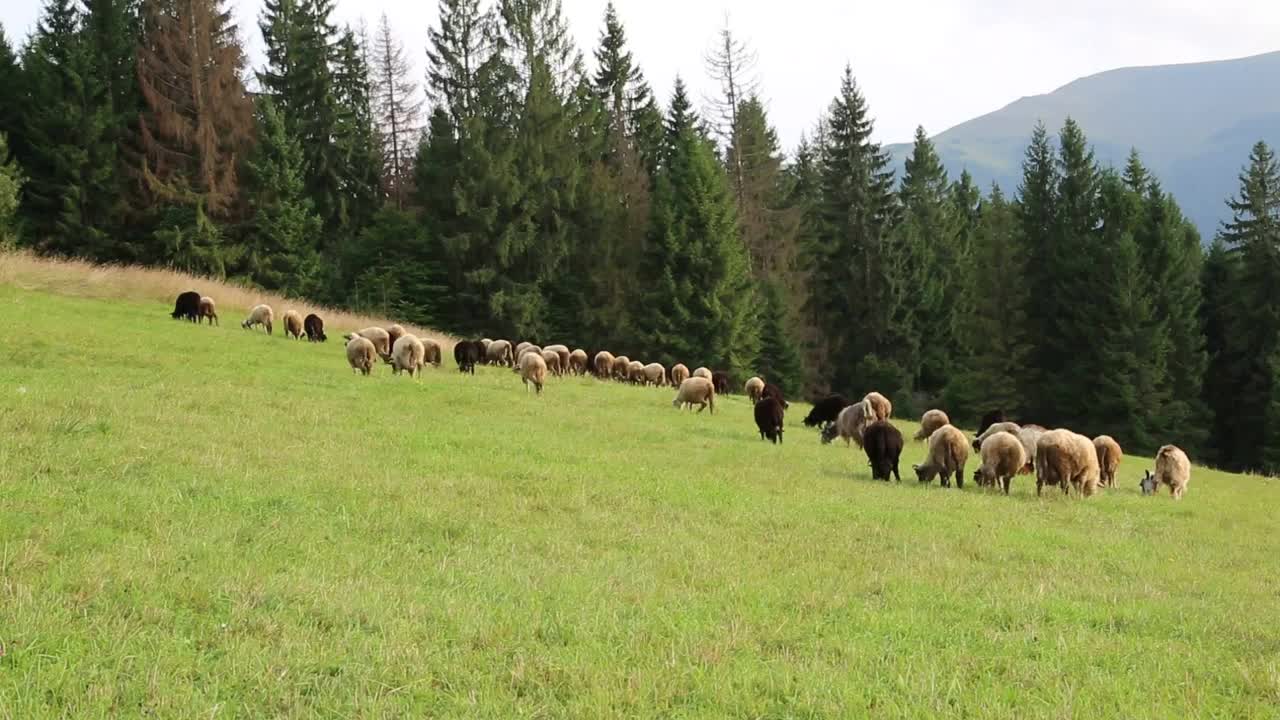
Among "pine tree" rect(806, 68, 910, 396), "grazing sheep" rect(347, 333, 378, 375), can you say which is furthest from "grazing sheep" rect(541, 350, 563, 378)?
"pine tree" rect(806, 68, 910, 396)

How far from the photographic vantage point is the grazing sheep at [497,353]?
31188mm

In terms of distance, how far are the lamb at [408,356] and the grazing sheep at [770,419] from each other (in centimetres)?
926

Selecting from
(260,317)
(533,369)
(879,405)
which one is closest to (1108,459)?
(879,405)

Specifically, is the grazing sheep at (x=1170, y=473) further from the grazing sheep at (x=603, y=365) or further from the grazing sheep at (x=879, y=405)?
the grazing sheep at (x=603, y=365)

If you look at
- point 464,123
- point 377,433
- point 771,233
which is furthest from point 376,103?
point 377,433

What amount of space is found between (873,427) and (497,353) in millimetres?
19074

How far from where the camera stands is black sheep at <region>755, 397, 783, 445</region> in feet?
59.5

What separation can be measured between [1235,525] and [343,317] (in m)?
30.8

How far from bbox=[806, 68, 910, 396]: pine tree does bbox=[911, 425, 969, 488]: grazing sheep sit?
4111 centimetres

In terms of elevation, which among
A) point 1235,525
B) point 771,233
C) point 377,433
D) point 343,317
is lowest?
point 1235,525

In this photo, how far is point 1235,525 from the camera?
43.8 ft

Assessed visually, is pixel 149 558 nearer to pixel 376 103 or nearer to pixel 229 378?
pixel 229 378

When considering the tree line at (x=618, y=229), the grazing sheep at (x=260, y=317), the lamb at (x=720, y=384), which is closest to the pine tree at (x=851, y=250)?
the tree line at (x=618, y=229)

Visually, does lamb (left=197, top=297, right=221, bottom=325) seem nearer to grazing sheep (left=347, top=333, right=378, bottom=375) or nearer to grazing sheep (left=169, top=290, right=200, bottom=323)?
grazing sheep (left=169, top=290, right=200, bottom=323)
